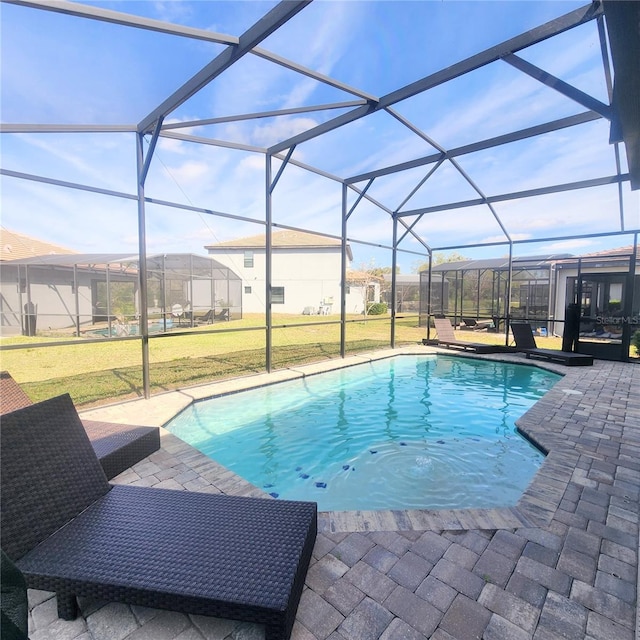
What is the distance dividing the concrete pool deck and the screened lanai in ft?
9.30

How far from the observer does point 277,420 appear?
5.07 m

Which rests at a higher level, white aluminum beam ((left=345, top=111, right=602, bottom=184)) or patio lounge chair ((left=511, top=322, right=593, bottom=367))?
white aluminum beam ((left=345, top=111, right=602, bottom=184))

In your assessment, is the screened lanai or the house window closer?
the screened lanai

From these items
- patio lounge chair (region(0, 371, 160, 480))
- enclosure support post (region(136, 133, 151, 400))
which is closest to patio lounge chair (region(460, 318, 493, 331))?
enclosure support post (region(136, 133, 151, 400))

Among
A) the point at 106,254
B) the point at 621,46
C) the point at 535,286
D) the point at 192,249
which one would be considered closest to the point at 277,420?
the point at 621,46

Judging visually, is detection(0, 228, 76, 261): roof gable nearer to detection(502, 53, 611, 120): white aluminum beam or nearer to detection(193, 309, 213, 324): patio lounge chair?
detection(193, 309, 213, 324): patio lounge chair

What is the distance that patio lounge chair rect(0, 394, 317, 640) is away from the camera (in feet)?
4.86

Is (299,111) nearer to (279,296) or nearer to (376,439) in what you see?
(376,439)

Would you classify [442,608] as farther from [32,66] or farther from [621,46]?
[32,66]

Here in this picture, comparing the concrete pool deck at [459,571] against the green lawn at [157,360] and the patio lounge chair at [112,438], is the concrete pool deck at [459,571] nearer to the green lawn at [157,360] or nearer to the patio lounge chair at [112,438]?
the patio lounge chair at [112,438]

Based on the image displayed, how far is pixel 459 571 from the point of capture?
76.4 inches

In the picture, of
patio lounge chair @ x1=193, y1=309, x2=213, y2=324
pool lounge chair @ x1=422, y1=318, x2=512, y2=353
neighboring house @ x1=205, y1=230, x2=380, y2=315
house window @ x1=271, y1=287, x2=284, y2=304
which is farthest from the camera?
neighboring house @ x1=205, y1=230, x2=380, y2=315

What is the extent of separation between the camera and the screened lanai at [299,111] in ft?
9.77

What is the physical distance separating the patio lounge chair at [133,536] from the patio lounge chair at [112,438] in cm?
75
